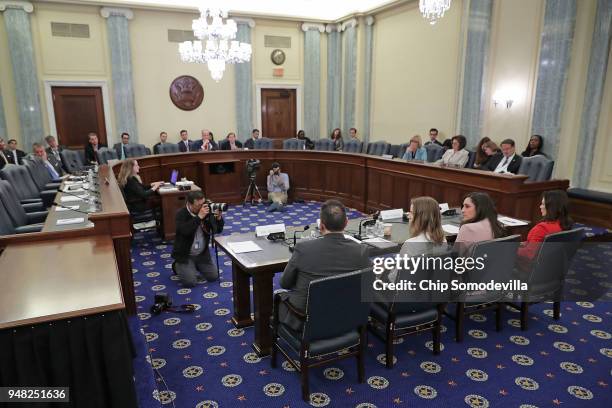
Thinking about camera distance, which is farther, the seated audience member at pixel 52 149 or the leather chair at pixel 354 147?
the leather chair at pixel 354 147

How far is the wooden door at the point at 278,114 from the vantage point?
1160cm

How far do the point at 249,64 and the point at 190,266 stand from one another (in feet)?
26.4

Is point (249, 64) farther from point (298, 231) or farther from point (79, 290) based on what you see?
point (79, 290)

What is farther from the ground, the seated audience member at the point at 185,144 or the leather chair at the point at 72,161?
the seated audience member at the point at 185,144

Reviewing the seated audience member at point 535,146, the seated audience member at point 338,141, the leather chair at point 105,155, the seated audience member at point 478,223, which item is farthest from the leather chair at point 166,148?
the seated audience member at point 478,223

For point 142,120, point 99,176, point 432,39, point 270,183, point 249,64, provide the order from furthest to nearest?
point 249,64 → point 142,120 → point 432,39 → point 270,183 → point 99,176

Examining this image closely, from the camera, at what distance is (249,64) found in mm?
11141

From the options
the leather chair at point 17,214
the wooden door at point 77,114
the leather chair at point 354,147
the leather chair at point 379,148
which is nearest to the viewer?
the leather chair at point 17,214

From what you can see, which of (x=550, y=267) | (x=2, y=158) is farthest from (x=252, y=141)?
(x=550, y=267)

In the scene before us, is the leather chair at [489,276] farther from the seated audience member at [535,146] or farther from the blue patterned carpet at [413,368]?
the seated audience member at [535,146]

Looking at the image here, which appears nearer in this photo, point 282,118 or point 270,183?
point 270,183

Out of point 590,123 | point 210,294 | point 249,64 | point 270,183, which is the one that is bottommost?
point 210,294

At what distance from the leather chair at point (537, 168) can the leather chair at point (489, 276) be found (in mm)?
3149

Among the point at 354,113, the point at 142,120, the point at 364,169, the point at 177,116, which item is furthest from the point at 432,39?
the point at 142,120
